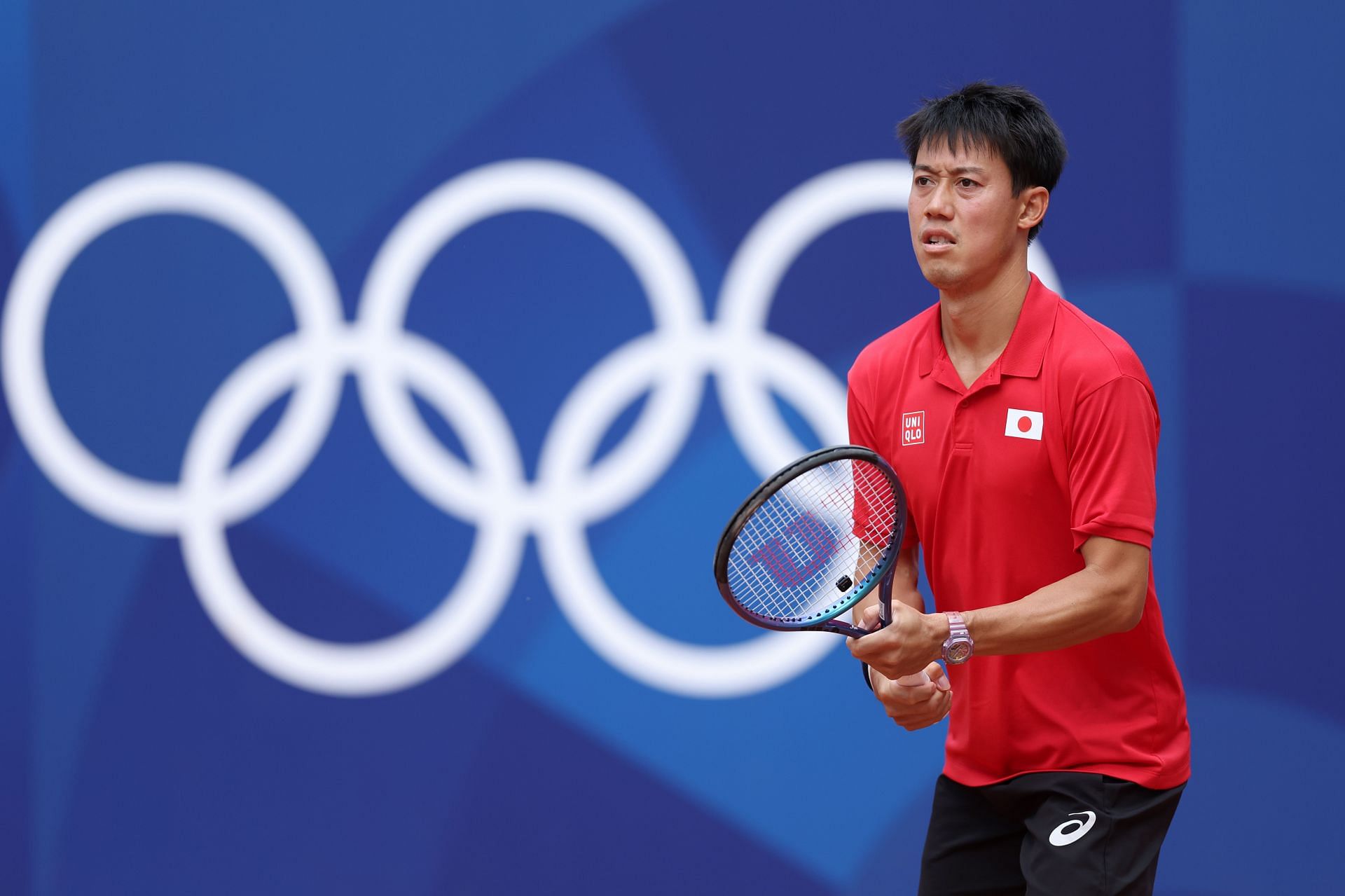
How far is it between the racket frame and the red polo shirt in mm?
199

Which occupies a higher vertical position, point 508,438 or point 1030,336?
point 508,438

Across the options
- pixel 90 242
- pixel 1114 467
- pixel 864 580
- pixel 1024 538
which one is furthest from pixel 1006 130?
pixel 90 242

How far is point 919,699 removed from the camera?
2574 millimetres

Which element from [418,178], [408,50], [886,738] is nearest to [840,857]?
[886,738]

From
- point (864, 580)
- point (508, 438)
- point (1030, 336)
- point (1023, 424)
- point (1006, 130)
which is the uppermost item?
point (1006, 130)

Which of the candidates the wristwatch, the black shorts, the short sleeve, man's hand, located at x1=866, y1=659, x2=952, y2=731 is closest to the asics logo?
the black shorts

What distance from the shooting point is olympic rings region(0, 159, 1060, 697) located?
408 centimetres

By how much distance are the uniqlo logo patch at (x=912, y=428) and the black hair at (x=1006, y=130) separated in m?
0.50

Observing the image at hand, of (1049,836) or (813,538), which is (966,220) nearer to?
(813,538)

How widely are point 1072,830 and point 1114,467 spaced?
28.4 inches

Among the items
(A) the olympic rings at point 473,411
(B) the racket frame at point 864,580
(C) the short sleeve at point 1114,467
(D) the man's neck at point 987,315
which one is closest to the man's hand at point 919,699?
(B) the racket frame at point 864,580

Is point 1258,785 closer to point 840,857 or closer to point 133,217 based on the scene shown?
point 840,857

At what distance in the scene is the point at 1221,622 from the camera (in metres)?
4.03

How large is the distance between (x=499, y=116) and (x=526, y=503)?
4.03ft
